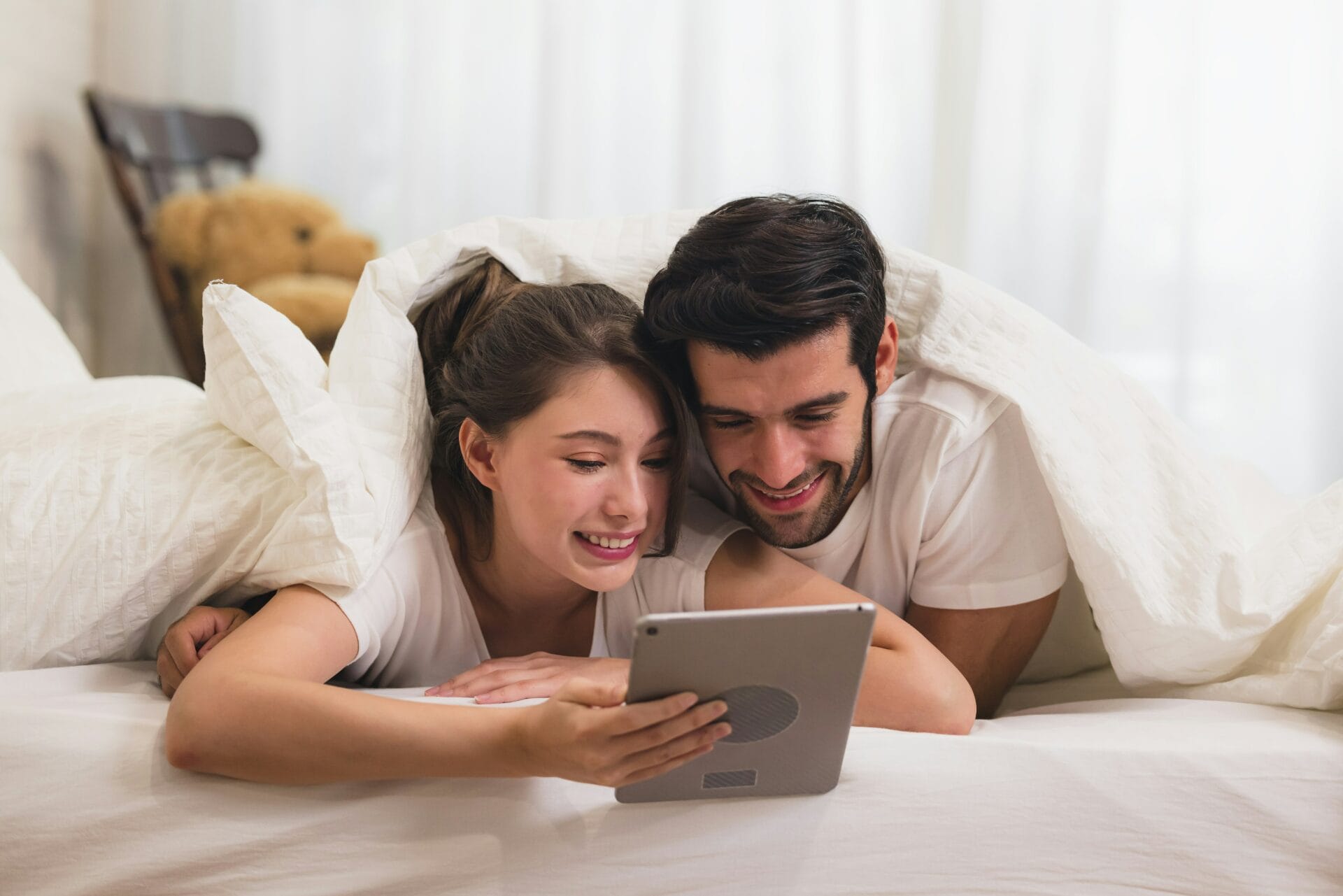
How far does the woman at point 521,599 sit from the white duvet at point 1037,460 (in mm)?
64

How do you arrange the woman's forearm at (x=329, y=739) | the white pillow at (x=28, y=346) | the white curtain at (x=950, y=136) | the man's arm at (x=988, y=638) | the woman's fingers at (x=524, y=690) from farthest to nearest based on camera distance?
the white curtain at (x=950, y=136) < the white pillow at (x=28, y=346) < the man's arm at (x=988, y=638) < the woman's fingers at (x=524, y=690) < the woman's forearm at (x=329, y=739)

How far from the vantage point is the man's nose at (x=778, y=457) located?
111cm

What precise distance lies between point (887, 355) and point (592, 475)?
0.37 metres

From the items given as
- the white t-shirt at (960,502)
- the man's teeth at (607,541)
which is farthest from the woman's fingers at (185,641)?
the white t-shirt at (960,502)

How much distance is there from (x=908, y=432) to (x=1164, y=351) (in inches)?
61.1

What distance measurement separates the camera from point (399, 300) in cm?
125

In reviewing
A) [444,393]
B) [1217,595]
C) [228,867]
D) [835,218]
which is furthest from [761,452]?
[228,867]

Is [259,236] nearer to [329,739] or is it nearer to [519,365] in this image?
[519,365]

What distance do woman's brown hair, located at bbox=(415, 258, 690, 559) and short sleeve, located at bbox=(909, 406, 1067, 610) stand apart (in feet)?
0.99

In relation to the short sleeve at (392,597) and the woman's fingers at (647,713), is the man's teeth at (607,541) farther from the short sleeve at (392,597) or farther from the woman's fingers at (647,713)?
the woman's fingers at (647,713)

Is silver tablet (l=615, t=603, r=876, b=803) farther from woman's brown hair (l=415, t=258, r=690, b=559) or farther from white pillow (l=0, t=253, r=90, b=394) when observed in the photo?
white pillow (l=0, t=253, r=90, b=394)

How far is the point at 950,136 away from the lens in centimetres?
258

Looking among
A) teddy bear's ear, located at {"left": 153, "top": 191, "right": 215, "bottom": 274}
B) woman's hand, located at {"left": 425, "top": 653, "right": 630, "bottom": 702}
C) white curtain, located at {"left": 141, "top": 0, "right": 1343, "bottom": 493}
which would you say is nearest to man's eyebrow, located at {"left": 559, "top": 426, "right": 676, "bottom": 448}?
woman's hand, located at {"left": 425, "top": 653, "right": 630, "bottom": 702}

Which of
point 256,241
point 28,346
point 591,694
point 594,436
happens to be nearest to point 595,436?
point 594,436
